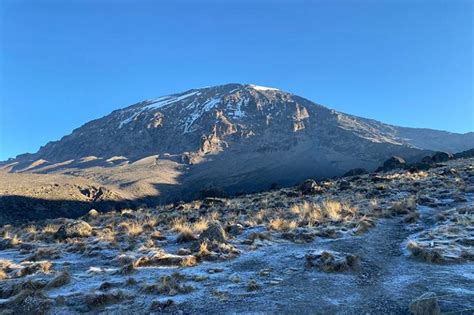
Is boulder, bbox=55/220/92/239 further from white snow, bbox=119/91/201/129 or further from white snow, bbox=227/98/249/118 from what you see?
white snow, bbox=119/91/201/129

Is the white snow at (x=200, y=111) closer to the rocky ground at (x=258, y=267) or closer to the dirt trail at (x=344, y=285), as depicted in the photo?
the rocky ground at (x=258, y=267)

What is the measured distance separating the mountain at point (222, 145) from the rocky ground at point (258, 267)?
74951 mm

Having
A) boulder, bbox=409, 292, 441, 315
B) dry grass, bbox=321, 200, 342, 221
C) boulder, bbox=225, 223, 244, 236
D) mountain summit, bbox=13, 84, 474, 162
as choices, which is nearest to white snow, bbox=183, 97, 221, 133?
mountain summit, bbox=13, 84, 474, 162

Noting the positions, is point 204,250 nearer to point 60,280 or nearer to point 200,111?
point 60,280

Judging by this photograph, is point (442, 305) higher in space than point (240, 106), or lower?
lower

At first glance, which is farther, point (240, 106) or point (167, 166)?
point (240, 106)

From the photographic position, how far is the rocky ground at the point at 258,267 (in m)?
8.03

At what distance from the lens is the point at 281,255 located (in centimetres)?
1090

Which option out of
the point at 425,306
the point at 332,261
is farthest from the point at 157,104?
the point at 425,306

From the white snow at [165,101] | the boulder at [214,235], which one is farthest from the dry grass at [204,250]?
the white snow at [165,101]

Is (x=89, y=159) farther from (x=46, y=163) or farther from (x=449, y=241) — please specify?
(x=449, y=241)

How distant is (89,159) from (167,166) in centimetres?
2931

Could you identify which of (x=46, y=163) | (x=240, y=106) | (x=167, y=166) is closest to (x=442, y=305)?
(x=167, y=166)

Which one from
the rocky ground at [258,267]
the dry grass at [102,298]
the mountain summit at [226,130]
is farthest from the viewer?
the mountain summit at [226,130]
